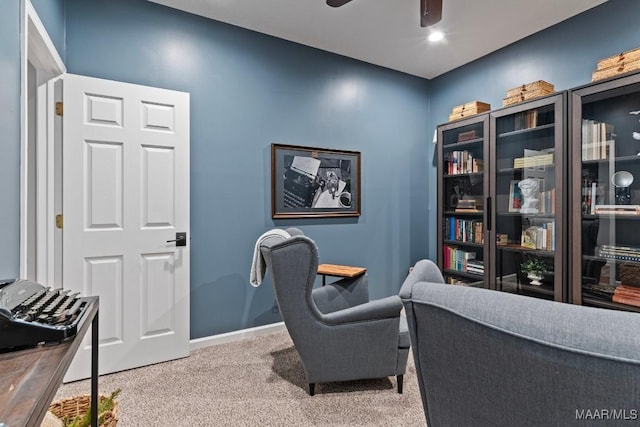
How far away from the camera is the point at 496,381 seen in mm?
681

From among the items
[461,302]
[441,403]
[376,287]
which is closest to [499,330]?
[461,302]

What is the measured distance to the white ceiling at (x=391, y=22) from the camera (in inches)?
104

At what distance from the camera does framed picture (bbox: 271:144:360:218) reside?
10.4 ft

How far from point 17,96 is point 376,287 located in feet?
11.1

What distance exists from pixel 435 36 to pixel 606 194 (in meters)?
1.97

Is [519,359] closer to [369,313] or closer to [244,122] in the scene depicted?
[369,313]

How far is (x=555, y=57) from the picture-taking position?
9.64ft

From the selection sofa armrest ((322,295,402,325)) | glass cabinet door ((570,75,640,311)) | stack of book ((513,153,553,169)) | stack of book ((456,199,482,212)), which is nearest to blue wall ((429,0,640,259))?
glass cabinet door ((570,75,640,311))

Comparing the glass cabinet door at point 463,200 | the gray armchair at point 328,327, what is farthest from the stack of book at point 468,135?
the gray armchair at point 328,327

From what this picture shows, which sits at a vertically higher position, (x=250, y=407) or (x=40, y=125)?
(x=40, y=125)

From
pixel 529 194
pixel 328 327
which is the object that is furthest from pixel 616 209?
pixel 328 327

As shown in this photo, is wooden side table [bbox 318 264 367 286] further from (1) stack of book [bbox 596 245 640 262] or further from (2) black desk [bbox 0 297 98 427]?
(2) black desk [bbox 0 297 98 427]

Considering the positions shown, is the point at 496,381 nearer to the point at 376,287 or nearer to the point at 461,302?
the point at 461,302

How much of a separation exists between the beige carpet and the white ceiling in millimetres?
2821
